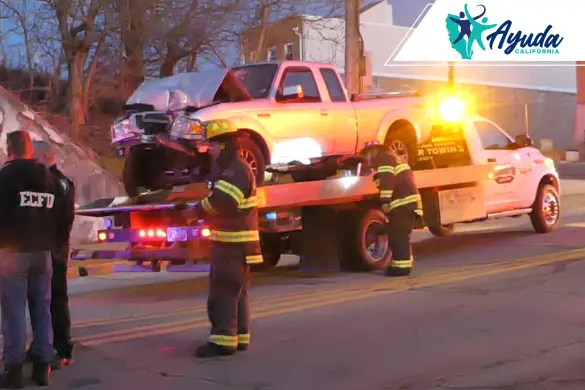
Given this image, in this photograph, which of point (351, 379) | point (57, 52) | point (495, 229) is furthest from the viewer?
point (57, 52)

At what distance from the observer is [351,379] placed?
6.30 m

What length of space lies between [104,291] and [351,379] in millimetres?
5975

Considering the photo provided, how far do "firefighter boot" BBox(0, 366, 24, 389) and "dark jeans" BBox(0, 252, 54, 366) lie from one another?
0.14 ft

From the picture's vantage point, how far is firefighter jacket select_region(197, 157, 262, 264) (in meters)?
7.14

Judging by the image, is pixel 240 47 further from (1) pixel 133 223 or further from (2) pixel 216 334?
(2) pixel 216 334

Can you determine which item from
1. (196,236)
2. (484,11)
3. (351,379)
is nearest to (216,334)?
(351,379)

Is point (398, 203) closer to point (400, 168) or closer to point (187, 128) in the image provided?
point (400, 168)

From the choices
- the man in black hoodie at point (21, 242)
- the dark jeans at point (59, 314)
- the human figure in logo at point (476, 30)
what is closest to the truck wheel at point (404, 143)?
the dark jeans at point (59, 314)

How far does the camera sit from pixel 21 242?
6.13m

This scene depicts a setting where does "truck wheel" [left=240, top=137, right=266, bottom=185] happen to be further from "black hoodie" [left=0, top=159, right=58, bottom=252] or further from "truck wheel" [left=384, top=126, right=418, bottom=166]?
"black hoodie" [left=0, top=159, right=58, bottom=252]

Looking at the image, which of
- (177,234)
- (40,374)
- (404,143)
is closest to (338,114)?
(404,143)

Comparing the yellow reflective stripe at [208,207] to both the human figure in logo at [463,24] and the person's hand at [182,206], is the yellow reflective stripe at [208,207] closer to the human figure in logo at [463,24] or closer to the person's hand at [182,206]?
the person's hand at [182,206]

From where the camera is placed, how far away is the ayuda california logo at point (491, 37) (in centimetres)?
3775

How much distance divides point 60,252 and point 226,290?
1.33m
